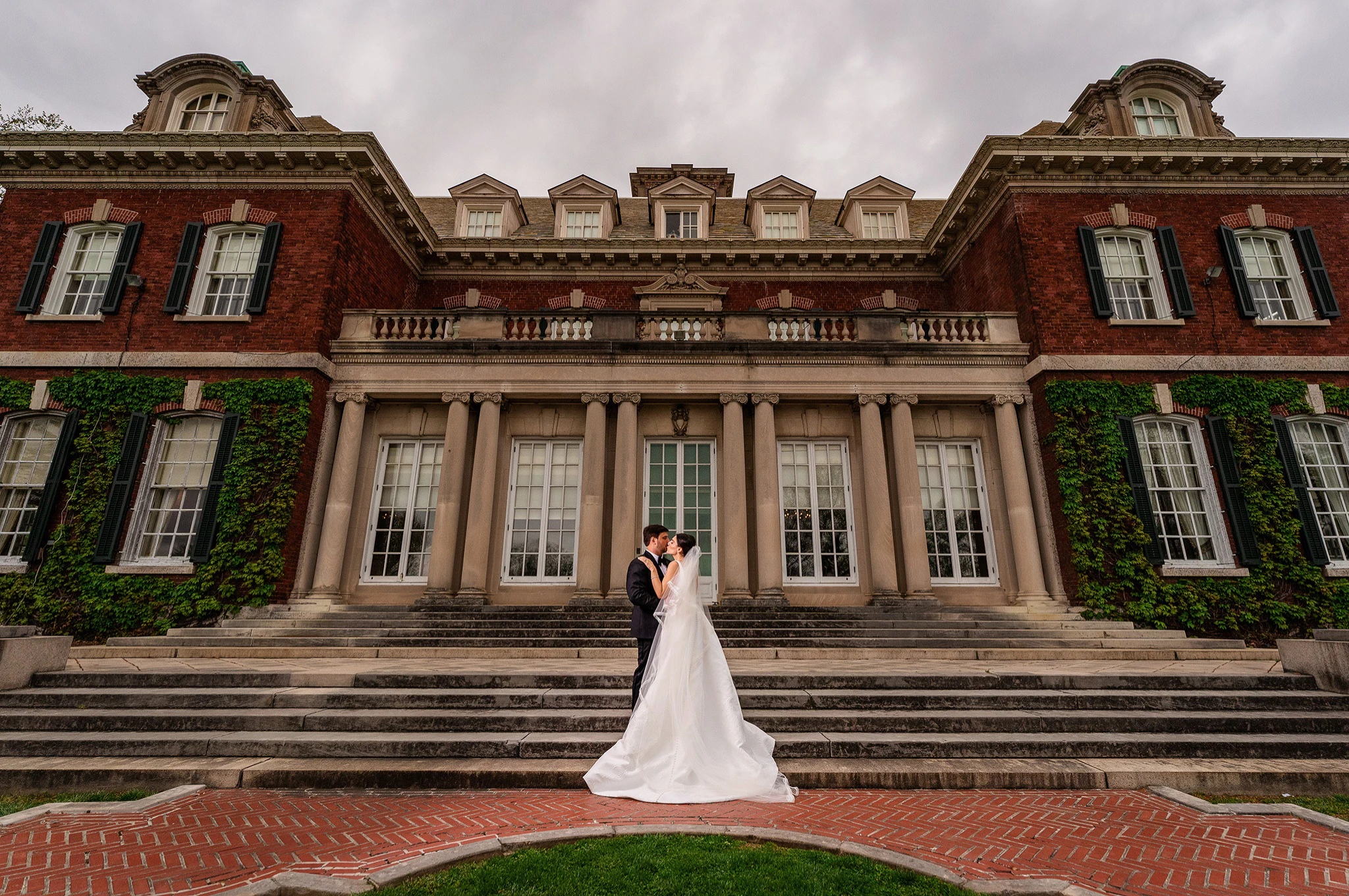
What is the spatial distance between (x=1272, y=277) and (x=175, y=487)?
25043mm

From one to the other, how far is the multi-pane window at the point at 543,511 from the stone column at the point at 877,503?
6451 millimetres

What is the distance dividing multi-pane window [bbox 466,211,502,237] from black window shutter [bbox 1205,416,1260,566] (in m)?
19.4

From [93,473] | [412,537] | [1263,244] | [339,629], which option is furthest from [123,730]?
[1263,244]

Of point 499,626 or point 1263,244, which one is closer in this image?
point 499,626

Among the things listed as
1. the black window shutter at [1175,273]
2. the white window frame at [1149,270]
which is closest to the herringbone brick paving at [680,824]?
the white window frame at [1149,270]

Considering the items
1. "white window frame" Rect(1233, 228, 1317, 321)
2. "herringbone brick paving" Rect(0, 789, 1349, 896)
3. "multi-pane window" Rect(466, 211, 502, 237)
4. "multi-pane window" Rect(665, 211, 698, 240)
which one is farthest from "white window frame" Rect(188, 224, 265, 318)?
"white window frame" Rect(1233, 228, 1317, 321)

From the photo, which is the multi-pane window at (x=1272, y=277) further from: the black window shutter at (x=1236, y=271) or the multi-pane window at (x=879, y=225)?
the multi-pane window at (x=879, y=225)

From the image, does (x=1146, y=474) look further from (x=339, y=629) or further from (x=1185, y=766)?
(x=339, y=629)

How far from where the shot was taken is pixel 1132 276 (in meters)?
14.0

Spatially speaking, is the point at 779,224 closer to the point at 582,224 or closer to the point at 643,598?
the point at 582,224

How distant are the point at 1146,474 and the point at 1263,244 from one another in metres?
6.93

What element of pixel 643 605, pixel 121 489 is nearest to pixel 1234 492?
pixel 643 605

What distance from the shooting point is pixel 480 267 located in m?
18.0

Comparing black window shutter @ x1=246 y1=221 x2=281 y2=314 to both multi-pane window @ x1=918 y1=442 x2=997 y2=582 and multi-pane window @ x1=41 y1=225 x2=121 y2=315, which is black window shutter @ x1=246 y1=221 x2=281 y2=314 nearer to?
multi-pane window @ x1=41 y1=225 x2=121 y2=315
